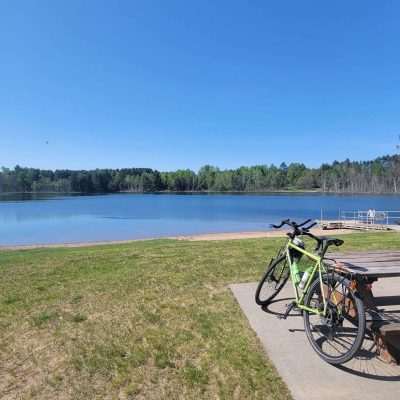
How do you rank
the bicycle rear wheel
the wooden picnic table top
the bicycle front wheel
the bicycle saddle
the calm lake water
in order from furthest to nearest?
the calm lake water < the bicycle rear wheel < the bicycle saddle < the wooden picnic table top < the bicycle front wheel

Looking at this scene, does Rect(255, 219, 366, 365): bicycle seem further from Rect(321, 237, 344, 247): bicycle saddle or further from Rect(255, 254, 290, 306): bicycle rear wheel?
Rect(255, 254, 290, 306): bicycle rear wheel

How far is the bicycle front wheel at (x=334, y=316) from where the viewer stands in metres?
2.54

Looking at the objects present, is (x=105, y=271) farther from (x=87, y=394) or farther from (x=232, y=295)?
(x=87, y=394)

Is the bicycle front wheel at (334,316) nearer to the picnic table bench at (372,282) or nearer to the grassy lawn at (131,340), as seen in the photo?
the picnic table bench at (372,282)

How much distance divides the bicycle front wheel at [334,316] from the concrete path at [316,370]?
104 millimetres

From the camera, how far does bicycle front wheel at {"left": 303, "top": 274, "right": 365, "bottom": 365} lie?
2.54m

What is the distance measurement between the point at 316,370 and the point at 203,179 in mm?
142576

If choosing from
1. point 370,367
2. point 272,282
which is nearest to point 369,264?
point 370,367

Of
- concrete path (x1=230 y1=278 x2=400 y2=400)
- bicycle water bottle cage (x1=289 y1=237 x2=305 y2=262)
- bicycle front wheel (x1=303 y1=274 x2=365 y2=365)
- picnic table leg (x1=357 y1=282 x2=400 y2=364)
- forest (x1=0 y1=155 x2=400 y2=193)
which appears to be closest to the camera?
concrete path (x1=230 y1=278 x2=400 y2=400)

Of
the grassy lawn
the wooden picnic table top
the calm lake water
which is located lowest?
the calm lake water

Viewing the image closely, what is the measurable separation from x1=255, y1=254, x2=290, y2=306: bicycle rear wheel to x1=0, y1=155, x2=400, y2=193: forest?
415 ft

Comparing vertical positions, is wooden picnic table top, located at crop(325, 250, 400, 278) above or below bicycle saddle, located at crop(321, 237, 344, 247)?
below

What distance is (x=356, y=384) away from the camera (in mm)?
2352

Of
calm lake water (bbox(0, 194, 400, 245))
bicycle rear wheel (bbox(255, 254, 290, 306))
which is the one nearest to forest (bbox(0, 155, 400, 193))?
calm lake water (bbox(0, 194, 400, 245))
